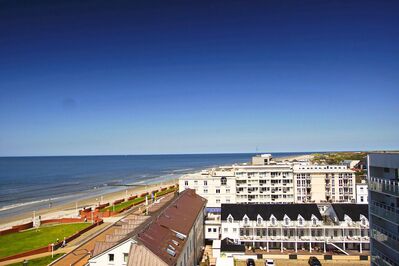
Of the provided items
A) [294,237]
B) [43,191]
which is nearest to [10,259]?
[294,237]

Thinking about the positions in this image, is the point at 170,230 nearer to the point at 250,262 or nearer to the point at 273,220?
the point at 250,262

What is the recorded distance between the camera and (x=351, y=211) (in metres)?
47.5

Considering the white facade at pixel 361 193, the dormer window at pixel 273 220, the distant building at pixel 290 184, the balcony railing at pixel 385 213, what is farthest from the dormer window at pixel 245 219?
the white facade at pixel 361 193

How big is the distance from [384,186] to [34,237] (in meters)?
48.5

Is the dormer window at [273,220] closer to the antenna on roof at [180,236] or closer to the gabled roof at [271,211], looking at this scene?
the gabled roof at [271,211]

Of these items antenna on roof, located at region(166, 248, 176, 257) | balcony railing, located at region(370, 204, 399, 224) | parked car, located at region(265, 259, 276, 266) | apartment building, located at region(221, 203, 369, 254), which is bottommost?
parked car, located at region(265, 259, 276, 266)

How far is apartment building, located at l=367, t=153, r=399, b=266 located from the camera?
2114cm

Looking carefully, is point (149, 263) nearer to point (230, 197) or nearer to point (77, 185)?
point (230, 197)

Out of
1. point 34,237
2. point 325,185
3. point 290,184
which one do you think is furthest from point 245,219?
point 34,237

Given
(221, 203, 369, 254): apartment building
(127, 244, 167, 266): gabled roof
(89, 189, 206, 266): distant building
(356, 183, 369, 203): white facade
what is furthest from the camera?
(356, 183, 369, 203): white facade

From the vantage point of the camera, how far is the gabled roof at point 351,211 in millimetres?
46338

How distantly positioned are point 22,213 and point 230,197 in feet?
153

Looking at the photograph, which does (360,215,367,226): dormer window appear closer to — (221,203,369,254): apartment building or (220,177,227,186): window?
(221,203,369,254): apartment building

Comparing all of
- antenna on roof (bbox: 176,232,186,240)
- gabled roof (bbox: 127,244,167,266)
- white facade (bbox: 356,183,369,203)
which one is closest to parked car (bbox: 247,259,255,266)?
antenna on roof (bbox: 176,232,186,240)
